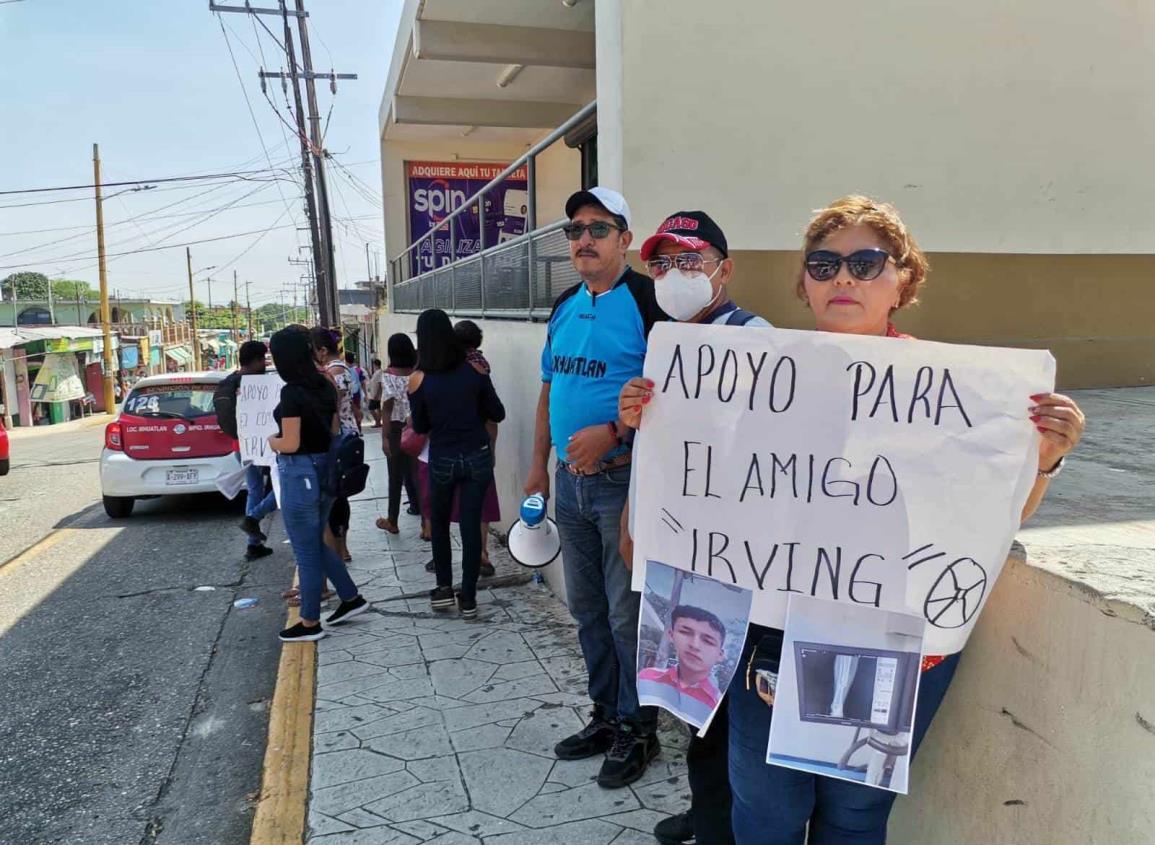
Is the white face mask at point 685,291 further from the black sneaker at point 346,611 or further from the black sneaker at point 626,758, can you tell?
the black sneaker at point 346,611

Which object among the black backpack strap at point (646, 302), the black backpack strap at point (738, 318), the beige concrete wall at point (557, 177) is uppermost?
the beige concrete wall at point (557, 177)

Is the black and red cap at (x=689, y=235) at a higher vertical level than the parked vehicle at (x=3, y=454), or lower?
higher

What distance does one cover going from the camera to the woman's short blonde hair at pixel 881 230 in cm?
174

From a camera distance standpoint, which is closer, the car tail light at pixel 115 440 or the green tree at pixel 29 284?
the car tail light at pixel 115 440

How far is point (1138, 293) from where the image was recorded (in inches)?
218

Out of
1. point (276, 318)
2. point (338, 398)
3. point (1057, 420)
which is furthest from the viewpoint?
point (276, 318)

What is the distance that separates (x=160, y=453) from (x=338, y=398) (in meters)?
5.01

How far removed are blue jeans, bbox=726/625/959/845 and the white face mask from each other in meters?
0.98

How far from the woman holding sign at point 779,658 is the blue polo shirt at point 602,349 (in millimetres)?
1004

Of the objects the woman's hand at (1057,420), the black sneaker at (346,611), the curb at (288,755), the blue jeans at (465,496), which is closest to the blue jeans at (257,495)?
the black sneaker at (346,611)

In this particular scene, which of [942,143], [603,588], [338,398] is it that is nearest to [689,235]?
[603,588]

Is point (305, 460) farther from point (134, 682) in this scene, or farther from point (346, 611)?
point (134, 682)

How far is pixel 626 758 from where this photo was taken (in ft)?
9.66

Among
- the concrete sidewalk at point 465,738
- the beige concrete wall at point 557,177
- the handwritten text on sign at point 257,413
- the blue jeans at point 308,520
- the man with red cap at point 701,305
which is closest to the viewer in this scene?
the man with red cap at point 701,305
